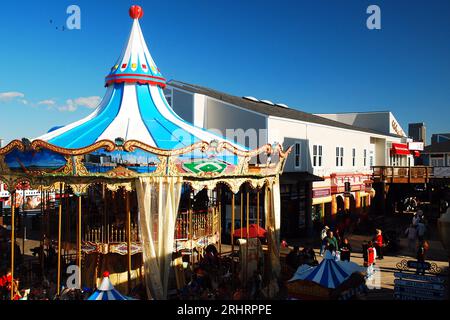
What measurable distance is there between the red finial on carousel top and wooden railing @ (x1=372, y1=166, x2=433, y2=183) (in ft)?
73.0

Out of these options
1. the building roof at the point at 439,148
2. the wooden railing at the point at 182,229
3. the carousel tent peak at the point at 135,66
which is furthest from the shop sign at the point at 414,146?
the carousel tent peak at the point at 135,66

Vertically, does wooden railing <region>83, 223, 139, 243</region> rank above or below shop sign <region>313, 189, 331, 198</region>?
below

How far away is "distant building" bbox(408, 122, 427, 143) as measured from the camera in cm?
5885

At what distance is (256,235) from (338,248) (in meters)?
3.60

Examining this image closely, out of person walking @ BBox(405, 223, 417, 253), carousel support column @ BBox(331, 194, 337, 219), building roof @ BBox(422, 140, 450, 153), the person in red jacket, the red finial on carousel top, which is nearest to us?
the red finial on carousel top

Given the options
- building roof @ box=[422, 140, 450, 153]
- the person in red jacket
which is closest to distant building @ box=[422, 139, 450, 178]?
building roof @ box=[422, 140, 450, 153]

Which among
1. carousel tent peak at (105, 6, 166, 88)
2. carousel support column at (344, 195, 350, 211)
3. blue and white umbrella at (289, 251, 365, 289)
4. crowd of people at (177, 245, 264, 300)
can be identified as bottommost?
crowd of people at (177, 245, 264, 300)

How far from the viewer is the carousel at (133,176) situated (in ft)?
34.8

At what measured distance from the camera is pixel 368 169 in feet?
102

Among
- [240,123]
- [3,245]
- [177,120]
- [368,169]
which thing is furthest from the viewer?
[368,169]

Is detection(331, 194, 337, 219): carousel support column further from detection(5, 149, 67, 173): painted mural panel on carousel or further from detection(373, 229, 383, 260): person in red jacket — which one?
detection(5, 149, 67, 173): painted mural panel on carousel

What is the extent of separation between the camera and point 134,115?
12.8 metres
